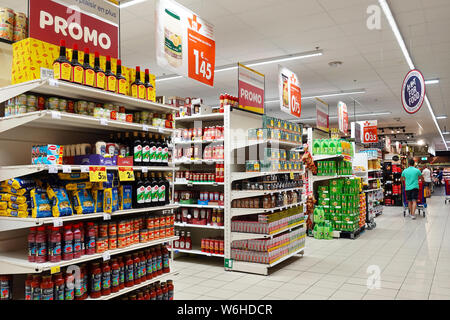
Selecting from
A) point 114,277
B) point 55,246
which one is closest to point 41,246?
point 55,246

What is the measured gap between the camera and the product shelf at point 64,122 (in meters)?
2.64

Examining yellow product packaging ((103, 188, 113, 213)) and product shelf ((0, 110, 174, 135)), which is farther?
yellow product packaging ((103, 188, 113, 213))

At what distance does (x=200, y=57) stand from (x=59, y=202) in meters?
2.92

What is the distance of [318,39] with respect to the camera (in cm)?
807

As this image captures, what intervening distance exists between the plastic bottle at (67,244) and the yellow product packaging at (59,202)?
0.39 feet

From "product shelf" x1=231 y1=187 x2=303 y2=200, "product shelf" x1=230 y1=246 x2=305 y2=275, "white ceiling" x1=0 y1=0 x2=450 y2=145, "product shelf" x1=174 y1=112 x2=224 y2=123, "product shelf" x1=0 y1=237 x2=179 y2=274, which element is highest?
"white ceiling" x1=0 y1=0 x2=450 y2=145

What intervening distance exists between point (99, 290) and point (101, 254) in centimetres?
30

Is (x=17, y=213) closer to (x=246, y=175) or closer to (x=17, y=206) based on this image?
(x=17, y=206)

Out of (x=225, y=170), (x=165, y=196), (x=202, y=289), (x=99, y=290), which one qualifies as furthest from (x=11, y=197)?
(x=225, y=170)

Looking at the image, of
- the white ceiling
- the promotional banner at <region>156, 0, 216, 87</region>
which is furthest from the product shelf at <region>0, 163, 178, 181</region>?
the white ceiling

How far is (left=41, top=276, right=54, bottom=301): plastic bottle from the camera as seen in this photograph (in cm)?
264

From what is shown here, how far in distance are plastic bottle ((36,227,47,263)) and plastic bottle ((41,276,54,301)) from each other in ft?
0.49

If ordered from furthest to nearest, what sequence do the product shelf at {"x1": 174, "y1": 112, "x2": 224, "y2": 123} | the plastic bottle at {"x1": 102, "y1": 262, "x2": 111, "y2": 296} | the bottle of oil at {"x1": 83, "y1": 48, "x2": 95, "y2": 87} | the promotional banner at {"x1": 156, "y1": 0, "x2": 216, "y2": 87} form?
the product shelf at {"x1": 174, "y1": 112, "x2": 224, "y2": 123} → the promotional banner at {"x1": 156, "y1": 0, "x2": 216, "y2": 87} → the plastic bottle at {"x1": 102, "y1": 262, "x2": 111, "y2": 296} → the bottle of oil at {"x1": 83, "y1": 48, "x2": 95, "y2": 87}

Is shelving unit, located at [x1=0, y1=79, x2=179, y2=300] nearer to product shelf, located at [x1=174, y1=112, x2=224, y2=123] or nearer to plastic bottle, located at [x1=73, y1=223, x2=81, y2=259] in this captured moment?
plastic bottle, located at [x1=73, y1=223, x2=81, y2=259]
